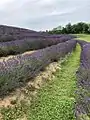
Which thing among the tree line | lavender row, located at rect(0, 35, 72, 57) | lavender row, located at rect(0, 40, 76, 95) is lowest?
the tree line

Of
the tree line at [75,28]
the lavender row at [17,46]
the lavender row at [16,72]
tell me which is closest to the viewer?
the lavender row at [16,72]

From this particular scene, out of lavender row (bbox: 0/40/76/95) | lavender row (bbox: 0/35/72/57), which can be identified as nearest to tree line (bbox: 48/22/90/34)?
lavender row (bbox: 0/35/72/57)

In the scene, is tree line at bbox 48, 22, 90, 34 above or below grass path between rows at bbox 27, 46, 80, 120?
below

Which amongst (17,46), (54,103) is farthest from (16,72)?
(17,46)

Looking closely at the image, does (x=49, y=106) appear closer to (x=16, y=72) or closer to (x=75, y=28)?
(x=16, y=72)

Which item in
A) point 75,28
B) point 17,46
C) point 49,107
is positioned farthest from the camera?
point 75,28

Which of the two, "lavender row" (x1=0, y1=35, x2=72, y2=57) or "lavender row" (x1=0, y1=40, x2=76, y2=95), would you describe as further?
"lavender row" (x1=0, y1=35, x2=72, y2=57)

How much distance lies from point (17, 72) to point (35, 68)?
2.01 meters

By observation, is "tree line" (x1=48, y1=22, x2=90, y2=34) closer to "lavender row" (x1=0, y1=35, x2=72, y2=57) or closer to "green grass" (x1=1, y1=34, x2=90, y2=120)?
"lavender row" (x1=0, y1=35, x2=72, y2=57)

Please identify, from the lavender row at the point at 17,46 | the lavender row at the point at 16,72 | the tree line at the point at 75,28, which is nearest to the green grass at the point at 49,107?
the lavender row at the point at 16,72

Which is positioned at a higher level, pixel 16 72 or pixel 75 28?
pixel 16 72

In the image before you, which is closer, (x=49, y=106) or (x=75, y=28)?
Result: (x=49, y=106)

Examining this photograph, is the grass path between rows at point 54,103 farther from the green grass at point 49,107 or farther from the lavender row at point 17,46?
the lavender row at point 17,46

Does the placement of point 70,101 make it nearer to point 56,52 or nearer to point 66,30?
point 56,52
